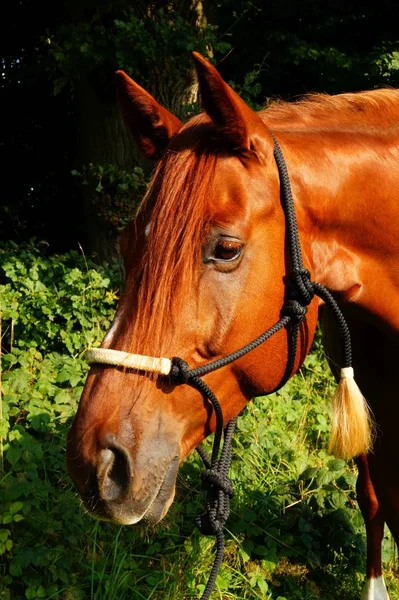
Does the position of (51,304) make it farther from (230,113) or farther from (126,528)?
(230,113)

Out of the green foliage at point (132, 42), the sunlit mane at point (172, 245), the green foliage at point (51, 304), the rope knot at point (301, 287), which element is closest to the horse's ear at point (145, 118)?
the sunlit mane at point (172, 245)

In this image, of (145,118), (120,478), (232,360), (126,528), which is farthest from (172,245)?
(126,528)

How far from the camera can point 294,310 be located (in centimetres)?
198

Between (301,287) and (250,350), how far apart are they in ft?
0.82

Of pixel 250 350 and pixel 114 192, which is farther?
pixel 114 192

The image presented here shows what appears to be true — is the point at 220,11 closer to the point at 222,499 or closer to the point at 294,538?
the point at 294,538

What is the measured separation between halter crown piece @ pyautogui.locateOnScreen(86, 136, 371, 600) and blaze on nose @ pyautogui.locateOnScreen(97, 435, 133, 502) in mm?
215

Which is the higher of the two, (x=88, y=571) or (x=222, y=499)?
(x=222, y=499)

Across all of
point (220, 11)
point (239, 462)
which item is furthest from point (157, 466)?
point (220, 11)

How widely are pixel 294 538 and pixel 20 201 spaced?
499 cm

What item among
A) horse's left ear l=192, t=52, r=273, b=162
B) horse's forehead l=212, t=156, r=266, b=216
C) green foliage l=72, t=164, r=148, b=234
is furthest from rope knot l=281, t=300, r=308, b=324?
green foliage l=72, t=164, r=148, b=234

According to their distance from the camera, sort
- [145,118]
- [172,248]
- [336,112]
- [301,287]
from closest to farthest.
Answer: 1. [172,248]
2. [301,287]
3. [145,118]
4. [336,112]

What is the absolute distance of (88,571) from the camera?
3.34m

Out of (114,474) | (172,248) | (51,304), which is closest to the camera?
(114,474)
